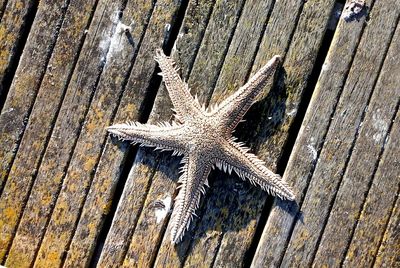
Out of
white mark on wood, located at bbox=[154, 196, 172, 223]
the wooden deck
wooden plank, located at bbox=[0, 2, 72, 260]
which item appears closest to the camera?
the wooden deck

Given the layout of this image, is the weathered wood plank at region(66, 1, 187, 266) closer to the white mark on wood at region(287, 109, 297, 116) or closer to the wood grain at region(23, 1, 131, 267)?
the wood grain at region(23, 1, 131, 267)

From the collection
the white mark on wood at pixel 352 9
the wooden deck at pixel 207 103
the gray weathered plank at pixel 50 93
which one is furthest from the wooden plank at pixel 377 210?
the gray weathered plank at pixel 50 93

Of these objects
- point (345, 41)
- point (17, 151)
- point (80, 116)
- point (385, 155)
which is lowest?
point (17, 151)

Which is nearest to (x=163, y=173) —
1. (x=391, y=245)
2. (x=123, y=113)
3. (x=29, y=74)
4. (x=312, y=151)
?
(x=123, y=113)

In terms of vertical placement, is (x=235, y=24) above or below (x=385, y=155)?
above

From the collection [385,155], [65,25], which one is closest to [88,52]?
[65,25]

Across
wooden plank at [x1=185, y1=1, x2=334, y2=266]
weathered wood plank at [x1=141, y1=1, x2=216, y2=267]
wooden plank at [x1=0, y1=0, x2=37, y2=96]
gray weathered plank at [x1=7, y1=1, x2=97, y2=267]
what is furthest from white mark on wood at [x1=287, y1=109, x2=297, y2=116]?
wooden plank at [x1=0, y1=0, x2=37, y2=96]

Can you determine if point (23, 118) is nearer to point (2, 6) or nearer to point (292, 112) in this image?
point (2, 6)

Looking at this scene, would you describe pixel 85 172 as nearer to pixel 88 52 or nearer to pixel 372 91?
pixel 88 52
